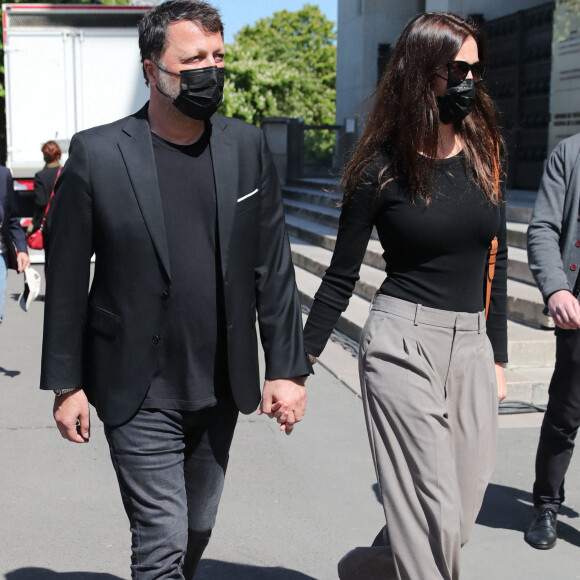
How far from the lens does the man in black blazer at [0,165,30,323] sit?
6695 millimetres

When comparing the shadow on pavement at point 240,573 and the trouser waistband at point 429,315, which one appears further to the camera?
the shadow on pavement at point 240,573

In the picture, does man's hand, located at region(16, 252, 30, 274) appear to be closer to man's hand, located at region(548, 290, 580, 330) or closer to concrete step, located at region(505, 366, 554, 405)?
concrete step, located at region(505, 366, 554, 405)

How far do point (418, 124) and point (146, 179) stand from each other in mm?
877

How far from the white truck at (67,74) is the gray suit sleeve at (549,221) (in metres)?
11.9

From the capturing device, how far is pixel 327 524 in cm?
456

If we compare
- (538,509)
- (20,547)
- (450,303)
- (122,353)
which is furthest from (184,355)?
(538,509)

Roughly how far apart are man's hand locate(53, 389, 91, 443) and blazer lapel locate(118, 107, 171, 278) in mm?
475

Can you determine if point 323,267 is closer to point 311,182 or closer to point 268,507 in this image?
point 268,507

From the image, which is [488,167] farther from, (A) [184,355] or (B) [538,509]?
(B) [538,509]

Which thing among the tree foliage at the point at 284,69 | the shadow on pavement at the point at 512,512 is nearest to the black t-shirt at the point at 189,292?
the shadow on pavement at the point at 512,512

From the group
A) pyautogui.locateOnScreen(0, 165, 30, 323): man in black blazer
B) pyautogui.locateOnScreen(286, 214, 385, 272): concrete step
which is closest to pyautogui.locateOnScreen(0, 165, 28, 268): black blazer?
Result: pyautogui.locateOnScreen(0, 165, 30, 323): man in black blazer

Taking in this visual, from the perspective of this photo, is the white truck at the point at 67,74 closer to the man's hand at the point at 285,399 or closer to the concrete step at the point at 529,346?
the concrete step at the point at 529,346

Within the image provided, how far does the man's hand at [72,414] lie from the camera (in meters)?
2.90

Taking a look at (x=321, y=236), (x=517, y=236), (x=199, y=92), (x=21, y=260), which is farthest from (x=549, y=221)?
(x=321, y=236)
